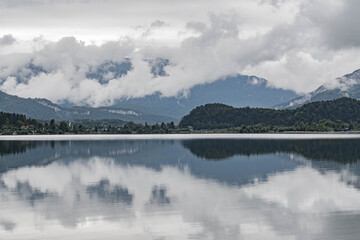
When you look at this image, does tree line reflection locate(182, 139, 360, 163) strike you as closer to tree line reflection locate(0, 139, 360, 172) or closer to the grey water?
tree line reflection locate(0, 139, 360, 172)

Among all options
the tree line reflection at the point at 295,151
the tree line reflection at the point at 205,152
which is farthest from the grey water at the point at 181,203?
the tree line reflection at the point at 295,151

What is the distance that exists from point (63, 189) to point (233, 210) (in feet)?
73.5

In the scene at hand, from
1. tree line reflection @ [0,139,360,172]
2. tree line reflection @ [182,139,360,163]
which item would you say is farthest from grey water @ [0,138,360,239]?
tree line reflection @ [182,139,360,163]

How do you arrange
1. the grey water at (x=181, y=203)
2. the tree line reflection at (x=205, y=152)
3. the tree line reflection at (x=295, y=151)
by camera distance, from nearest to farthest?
the grey water at (x=181, y=203)
the tree line reflection at (x=205, y=152)
the tree line reflection at (x=295, y=151)

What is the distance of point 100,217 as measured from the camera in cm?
4031

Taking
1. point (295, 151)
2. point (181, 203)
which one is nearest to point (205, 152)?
point (295, 151)

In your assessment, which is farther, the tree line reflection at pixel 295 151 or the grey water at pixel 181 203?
the tree line reflection at pixel 295 151

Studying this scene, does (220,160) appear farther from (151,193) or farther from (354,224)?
(354,224)

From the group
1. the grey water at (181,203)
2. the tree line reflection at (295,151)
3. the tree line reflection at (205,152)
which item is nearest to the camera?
the grey water at (181,203)

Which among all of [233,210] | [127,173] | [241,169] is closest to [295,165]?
[241,169]

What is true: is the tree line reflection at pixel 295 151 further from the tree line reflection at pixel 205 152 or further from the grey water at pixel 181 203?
the grey water at pixel 181 203

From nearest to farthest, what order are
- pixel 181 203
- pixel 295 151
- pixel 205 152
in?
pixel 181 203
pixel 295 151
pixel 205 152

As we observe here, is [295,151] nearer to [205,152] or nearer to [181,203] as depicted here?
→ [205,152]

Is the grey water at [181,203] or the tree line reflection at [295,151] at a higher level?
the tree line reflection at [295,151]
